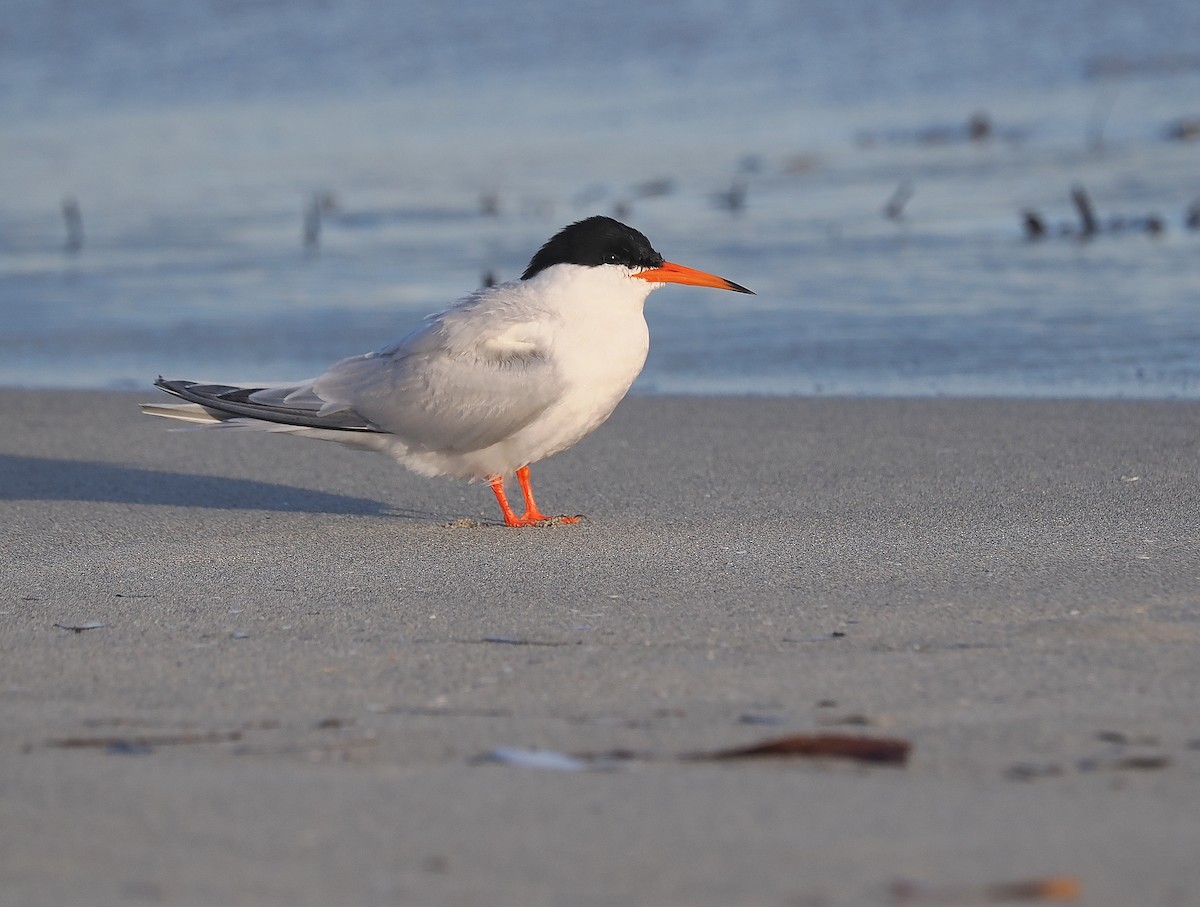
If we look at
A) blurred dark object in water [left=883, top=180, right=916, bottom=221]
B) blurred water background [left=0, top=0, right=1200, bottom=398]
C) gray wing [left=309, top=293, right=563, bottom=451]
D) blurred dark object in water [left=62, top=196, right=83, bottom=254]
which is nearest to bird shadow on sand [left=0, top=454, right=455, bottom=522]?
gray wing [left=309, top=293, right=563, bottom=451]

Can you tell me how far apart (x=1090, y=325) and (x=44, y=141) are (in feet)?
45.2

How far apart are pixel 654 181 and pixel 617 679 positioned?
11457 millimetres

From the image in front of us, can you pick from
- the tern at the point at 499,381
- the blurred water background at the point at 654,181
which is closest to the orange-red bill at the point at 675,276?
the tern at the point at 499,381

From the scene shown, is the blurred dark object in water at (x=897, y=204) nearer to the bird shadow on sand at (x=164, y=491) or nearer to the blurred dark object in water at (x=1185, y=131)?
the blurred dark object in water at (x=1185, y=131)

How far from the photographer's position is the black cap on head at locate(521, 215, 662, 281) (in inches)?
199

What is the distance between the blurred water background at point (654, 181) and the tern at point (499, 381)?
2352 millimetres

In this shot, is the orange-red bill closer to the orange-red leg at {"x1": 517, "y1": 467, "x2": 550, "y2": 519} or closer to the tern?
the tern

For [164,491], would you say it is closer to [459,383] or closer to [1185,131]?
[459,383]

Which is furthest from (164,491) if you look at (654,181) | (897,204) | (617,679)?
(654,181)

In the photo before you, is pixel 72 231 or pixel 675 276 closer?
pixel 675 276

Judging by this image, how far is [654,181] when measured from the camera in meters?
14.3

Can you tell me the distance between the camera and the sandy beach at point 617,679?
7.45 feet

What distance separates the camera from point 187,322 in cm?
959

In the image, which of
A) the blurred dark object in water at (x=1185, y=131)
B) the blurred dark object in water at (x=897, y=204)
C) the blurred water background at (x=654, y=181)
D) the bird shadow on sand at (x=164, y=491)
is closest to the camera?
the bird shadow on sand at (x=164, y=491)
